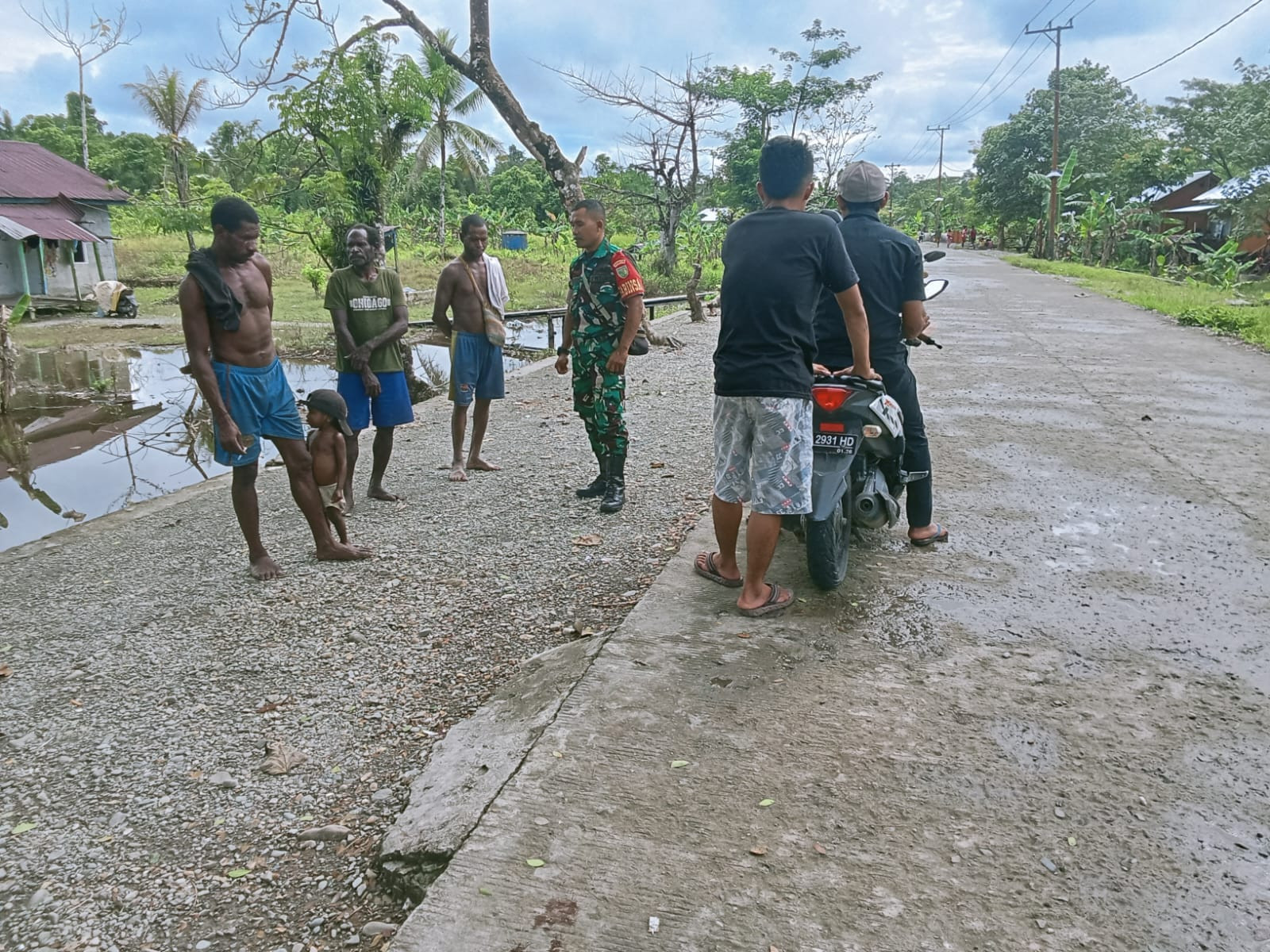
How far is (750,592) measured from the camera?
3623 millimetres

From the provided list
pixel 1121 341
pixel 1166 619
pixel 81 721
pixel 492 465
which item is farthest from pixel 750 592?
pixel 1121 341

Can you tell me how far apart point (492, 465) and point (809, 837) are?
15.8 feet

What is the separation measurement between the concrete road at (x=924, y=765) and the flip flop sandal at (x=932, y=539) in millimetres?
59

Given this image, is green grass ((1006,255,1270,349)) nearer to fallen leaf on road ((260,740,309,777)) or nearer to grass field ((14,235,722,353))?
grass field ((14,235,722,353))

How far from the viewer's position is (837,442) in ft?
12.1

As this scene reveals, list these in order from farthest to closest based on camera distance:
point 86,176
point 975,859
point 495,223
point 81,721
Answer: point 495,223, point 86,176, point 81,721, point 975,859

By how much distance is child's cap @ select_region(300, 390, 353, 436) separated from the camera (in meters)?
Answer: 4.93

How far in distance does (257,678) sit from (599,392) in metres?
2.61

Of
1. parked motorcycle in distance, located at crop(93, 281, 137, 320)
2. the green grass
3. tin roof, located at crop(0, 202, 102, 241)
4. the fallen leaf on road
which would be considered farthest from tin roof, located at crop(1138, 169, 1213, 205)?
the fallen leaf on road

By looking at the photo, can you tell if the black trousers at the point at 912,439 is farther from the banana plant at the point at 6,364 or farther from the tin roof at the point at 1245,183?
the tin roof at the point at 1245,183

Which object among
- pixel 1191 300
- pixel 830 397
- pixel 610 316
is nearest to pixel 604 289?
pixel 610 316

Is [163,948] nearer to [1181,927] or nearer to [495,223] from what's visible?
[1181,927]

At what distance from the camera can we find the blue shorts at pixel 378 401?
5.69m

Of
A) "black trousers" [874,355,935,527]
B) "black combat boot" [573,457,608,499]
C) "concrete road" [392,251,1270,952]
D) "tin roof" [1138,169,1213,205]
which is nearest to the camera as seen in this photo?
"concrete road" [392,251,1270,952]
